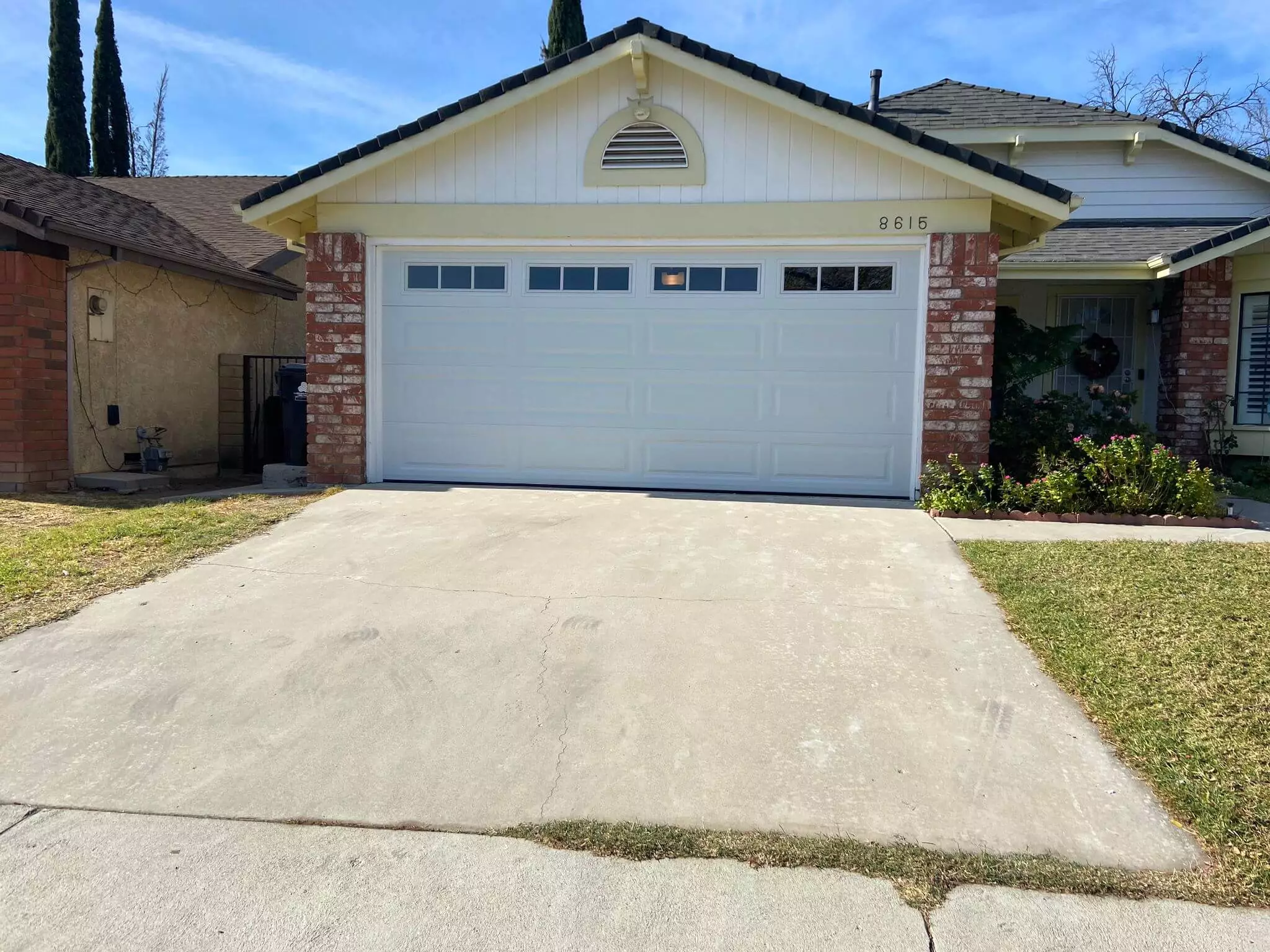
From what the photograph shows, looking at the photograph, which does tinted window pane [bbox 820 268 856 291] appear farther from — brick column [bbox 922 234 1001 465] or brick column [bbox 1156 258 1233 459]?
brick column [bbox 1156 258 1233 459]

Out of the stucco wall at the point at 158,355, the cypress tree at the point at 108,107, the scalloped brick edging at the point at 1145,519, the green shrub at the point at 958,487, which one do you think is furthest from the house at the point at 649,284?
the cypress tree at the point at 108,107

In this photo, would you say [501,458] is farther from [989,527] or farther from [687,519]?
[989,527]

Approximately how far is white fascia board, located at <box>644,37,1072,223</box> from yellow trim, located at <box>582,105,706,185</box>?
0.48 m

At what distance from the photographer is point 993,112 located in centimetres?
1302

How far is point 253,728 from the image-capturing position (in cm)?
382

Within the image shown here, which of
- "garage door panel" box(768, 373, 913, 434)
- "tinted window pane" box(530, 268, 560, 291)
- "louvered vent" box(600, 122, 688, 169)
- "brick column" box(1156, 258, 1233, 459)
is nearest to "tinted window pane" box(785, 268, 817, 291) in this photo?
"garage door panel" box(768, 373, 913, 434)

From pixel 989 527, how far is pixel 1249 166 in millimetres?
8780

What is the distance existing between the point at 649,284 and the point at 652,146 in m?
1.31

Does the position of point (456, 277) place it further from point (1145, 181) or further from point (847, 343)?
point (1145, 181)

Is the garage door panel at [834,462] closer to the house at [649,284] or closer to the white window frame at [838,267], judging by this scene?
the house at [649,284]

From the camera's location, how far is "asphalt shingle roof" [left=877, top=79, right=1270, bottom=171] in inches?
480

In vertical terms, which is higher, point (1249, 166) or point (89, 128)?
point (89, 128)

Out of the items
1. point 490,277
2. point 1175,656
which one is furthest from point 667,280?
point 1175,656

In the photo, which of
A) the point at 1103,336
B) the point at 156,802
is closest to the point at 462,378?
the point at 156,802
